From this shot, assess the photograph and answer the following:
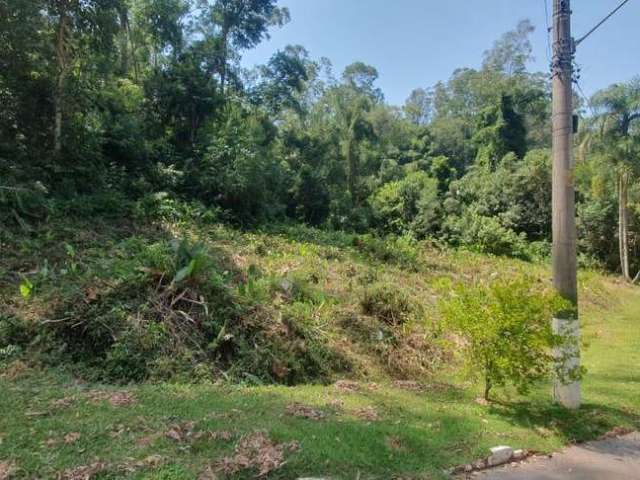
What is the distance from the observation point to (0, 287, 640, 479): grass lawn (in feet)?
10.3

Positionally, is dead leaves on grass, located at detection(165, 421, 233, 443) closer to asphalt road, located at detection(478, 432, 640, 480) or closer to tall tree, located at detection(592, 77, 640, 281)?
asphalt road, located at detection(478, 432, 640, 480)

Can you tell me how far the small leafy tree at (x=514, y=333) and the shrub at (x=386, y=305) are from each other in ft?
9.71

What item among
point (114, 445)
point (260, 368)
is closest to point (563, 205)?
point (260, 368)

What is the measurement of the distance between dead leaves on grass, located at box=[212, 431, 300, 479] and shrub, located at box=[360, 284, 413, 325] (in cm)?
464

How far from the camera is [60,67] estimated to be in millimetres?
12719

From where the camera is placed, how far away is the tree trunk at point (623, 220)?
719 inches

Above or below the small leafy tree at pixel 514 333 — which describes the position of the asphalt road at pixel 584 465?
below

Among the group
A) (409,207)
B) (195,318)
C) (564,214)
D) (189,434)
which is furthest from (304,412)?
(409,207)

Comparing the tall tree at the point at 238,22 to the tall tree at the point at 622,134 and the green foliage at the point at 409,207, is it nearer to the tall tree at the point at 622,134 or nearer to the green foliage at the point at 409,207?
the green foliage at the point at 409,207

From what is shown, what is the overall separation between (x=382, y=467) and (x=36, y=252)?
7.69 m

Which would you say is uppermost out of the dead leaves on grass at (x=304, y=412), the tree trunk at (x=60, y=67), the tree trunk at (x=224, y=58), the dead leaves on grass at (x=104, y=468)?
the tree trunk at (x=224, y=58)

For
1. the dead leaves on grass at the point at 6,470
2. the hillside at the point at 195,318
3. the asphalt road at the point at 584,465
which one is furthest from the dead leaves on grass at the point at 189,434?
the asphalt road at the point at 584,465

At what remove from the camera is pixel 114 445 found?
3238 mm

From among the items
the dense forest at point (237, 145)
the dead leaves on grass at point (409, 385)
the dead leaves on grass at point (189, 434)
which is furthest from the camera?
the dense forest at point (237, 145)
